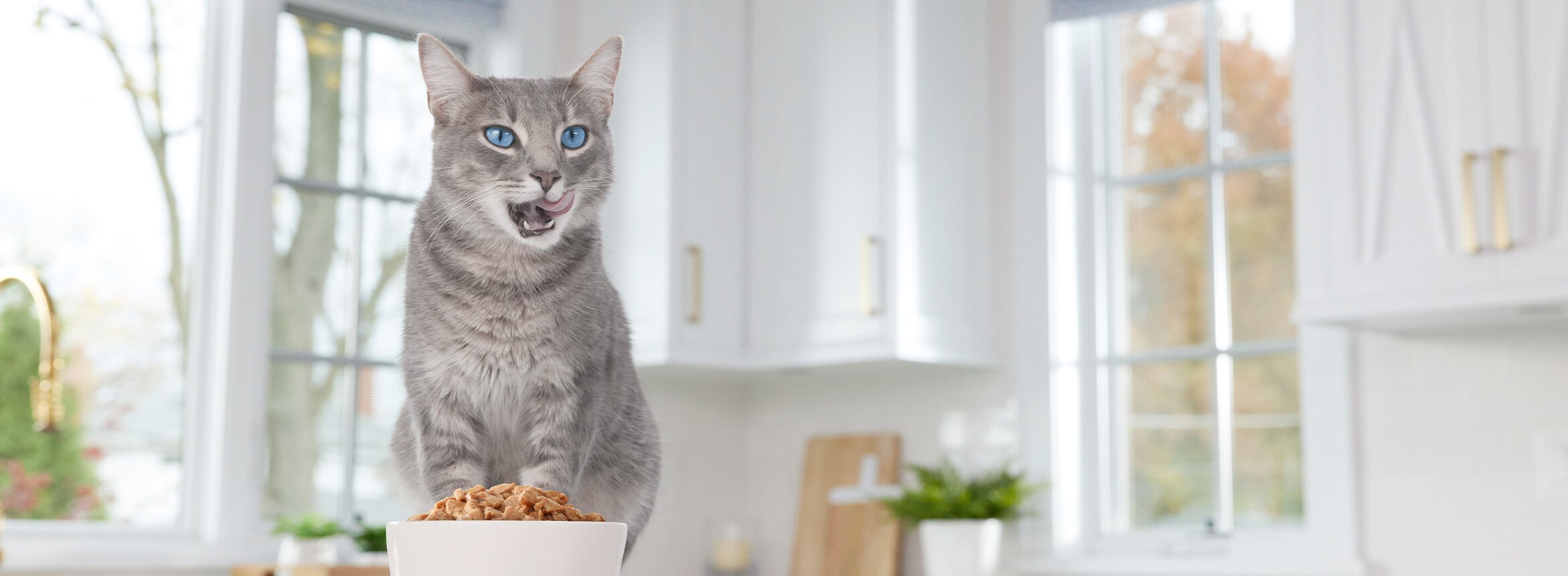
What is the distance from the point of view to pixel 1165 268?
3707 millimetres

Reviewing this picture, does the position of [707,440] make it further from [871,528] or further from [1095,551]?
[1095,551]

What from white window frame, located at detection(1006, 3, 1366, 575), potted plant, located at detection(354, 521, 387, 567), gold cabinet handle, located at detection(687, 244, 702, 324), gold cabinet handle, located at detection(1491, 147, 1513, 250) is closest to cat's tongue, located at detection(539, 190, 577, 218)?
gold cabinet handle, located at detection(1491, 147, 1513, 250)

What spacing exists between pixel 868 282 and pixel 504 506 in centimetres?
251

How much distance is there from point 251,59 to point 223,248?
0.44 m

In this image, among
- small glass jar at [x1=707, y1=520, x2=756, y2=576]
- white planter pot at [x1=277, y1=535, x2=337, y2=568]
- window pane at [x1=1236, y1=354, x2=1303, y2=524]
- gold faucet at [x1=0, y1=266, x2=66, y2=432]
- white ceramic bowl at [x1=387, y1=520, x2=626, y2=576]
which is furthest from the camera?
small glass jar at [x1=707, y1=520, x2=756, y2=576]

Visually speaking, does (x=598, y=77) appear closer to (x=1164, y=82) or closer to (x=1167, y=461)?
(x=1167, y=461)

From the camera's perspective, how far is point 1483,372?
2658 mm

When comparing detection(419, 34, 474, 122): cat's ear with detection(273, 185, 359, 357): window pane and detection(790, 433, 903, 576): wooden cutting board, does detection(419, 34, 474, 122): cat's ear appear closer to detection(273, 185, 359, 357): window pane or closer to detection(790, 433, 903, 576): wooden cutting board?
detection(273, 185, 359, 357): window pane

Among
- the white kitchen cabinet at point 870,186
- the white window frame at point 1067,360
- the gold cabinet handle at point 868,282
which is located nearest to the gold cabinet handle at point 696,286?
the white kitchen cabinet at point 870,186

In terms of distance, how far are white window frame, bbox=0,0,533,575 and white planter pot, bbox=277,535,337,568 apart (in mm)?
285

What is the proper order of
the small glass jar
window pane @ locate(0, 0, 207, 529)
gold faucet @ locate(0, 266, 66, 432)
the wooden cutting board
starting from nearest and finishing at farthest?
1. gold faucet @ locate(0, 266, 66, 432)
2. window pane @ locate(0, 0, 207, 529)
3. the wooden cutting board
4. the small glass jar

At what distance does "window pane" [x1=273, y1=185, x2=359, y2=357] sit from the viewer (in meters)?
3.17

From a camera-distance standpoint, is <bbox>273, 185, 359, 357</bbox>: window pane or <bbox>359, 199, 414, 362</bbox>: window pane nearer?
<bbox>273, 185, 359, 357</bbox>: window pane

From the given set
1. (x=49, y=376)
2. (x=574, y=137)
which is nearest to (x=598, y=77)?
(x=574, y=137)
